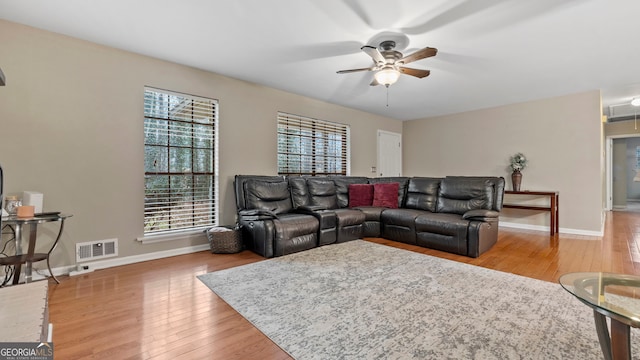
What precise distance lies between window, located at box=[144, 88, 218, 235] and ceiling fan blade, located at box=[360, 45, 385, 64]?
2424 mm

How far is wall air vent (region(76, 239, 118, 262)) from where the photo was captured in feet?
9.99

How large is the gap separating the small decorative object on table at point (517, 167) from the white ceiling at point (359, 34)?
1.48 meters

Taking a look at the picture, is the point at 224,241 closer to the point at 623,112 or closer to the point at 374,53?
the point at 374,53

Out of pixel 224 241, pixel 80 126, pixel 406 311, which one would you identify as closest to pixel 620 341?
pixel 406 311

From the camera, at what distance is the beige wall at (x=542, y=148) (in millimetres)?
4840

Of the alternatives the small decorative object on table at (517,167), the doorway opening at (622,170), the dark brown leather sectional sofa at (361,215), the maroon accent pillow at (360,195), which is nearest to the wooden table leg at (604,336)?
the dark brown leather sectional sofa at (361,215)

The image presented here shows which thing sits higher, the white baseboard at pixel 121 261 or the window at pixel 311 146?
the window at pixel 311 146

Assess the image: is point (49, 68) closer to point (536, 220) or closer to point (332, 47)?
point (332, 47)

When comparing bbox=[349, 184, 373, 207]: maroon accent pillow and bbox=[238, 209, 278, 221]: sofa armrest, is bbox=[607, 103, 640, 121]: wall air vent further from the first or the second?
bbox=[238, 209, 278, 221]: sofa armrest

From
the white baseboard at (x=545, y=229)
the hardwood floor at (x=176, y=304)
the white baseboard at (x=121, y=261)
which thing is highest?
the white baseboard at (x=545, y=229)

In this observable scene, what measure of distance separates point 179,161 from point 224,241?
1.27m

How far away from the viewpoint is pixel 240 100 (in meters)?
4.38

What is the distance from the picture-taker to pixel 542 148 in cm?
536

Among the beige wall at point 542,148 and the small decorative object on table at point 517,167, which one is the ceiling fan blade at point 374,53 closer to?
the small decorative object on table at point 517,167
